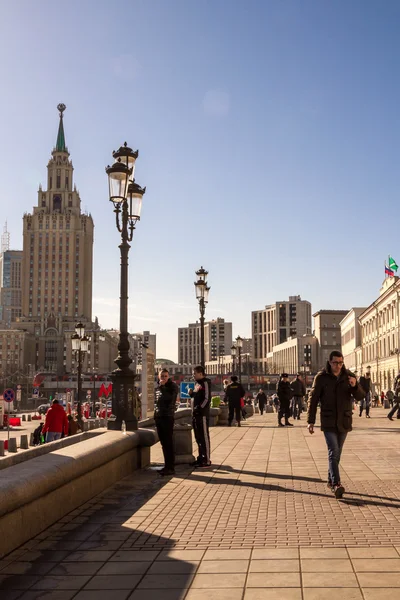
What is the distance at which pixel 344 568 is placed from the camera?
4777 mm

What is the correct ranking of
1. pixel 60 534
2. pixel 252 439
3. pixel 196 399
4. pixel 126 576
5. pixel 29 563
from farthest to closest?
pixel 252 439 → pixel 196 399 → pixel 60 534 → pixel 29 563 → pixel 126 576

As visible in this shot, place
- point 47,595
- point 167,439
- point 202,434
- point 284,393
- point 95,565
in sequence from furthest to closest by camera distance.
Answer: point 284,393, point 202,434, point 167,439, point 95,565, point 47,595

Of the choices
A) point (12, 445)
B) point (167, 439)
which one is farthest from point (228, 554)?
point (12, 445)

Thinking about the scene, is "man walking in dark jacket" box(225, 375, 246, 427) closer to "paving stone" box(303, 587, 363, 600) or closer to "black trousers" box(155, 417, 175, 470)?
"black trousers" box(155, 417, 175, 470)

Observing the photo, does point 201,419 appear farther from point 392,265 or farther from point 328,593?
point 392,265

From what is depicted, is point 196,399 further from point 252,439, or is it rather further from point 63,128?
point 63,128

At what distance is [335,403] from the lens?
27.0ft

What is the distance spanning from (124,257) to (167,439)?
153 inches

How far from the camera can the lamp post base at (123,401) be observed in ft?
36.8

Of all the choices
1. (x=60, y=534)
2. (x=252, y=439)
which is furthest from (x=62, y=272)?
(x=60, y=534)

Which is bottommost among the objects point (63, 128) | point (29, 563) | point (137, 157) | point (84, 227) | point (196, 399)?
point (29, 563)

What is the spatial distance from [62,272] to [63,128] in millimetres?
37455

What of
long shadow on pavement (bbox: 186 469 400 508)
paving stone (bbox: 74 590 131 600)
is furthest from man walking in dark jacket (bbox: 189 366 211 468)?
paving stone (bbox: 74 590 131 600)

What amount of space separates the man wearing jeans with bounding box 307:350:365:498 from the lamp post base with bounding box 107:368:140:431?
3.77 meters
